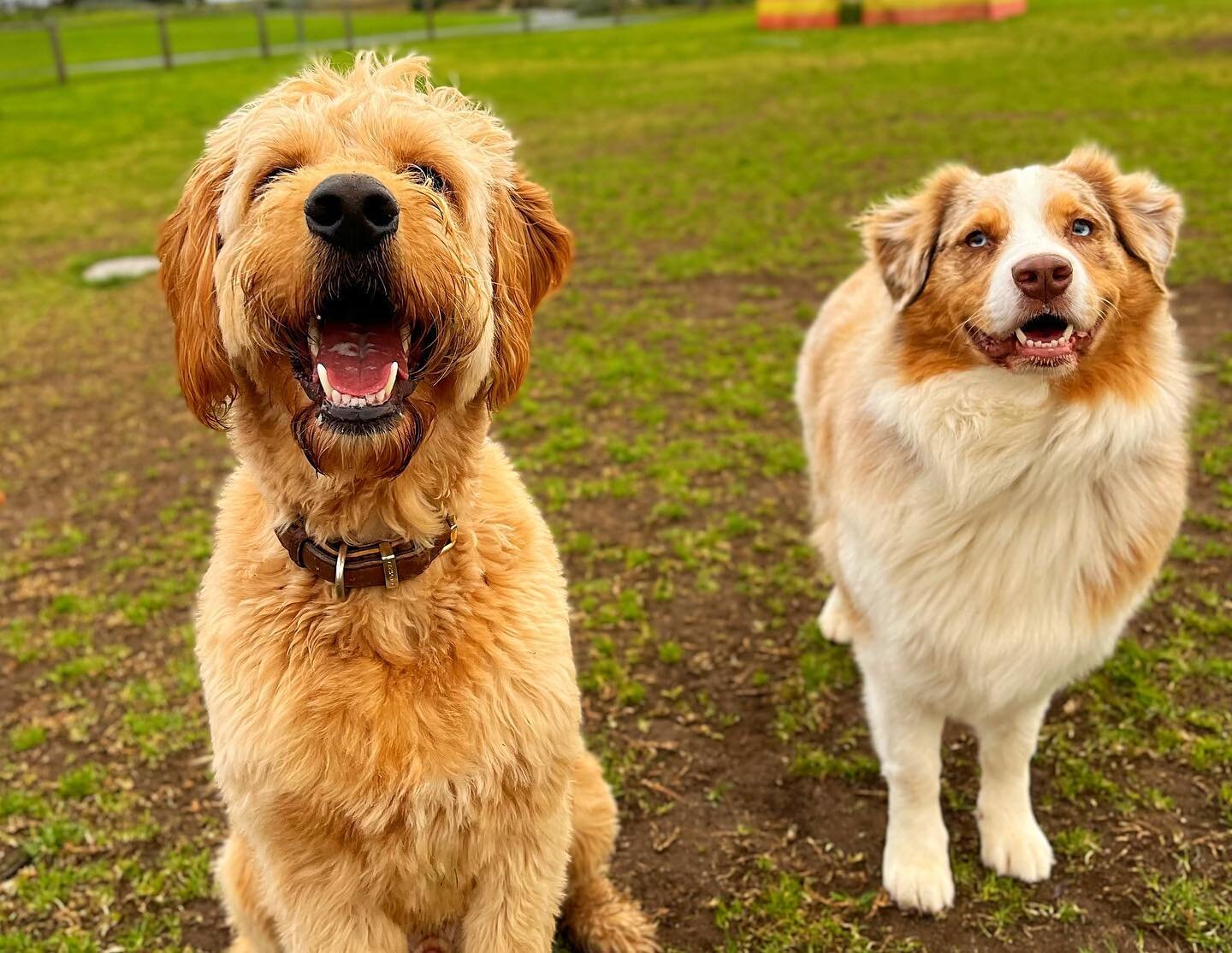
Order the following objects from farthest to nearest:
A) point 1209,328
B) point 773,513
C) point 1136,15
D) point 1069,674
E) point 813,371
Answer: point 1136,15, point 1209,328, point 773,513, point 813,371, point 1069,674

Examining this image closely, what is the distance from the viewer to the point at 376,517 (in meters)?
2.31

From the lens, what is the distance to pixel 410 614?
233 cm

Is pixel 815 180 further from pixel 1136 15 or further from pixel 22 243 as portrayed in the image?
pixel 1136 15

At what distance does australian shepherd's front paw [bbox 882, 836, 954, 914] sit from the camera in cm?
323

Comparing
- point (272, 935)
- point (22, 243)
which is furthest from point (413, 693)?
point (22, 243)

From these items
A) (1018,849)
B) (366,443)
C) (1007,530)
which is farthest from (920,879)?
(366,443)

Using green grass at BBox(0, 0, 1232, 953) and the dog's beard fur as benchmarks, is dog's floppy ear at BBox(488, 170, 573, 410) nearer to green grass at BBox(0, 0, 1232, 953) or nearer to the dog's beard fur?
the dog's beard fur

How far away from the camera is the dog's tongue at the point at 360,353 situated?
6.94 feet

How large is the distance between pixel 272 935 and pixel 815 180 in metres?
11.1

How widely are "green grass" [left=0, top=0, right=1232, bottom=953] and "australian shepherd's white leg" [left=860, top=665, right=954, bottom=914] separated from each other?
0.11 m

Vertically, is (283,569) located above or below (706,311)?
above

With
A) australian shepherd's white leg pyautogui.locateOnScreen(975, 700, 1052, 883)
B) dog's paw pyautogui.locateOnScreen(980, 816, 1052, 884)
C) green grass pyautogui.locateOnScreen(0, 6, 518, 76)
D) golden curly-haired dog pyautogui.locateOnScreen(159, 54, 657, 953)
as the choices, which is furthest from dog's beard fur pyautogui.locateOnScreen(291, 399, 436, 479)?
green grass pyautogui.locateOnScreen(0, 6, 518, 76)

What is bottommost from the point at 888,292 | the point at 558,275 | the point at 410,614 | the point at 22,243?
the point at 22,243

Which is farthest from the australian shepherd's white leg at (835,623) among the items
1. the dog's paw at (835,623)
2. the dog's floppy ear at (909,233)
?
the dog's floppy ear at (909,233)
